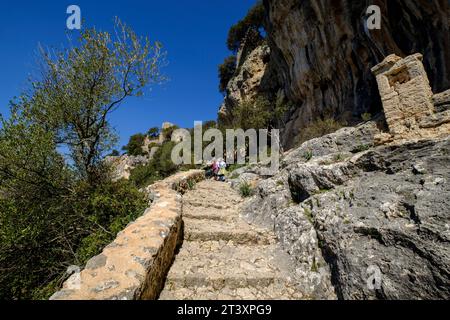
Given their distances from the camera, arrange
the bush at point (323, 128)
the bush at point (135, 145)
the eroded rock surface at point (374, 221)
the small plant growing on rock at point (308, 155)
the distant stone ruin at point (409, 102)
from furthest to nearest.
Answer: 1. the bush at point (135, 145)
2. the bush at point (323, 128)
3. the small plant growing on rock at point (308, 155)
4. the distant stone ruin at point (409, 102)
5. the eroded rock surface at point (374, 221)

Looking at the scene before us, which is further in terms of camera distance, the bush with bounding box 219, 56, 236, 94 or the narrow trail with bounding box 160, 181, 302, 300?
the bush with bounding box 219, 56, 236, 94

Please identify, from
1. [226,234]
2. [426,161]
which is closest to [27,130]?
[226,234]

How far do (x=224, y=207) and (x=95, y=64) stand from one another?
6939 millimetres

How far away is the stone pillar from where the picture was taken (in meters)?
7.16

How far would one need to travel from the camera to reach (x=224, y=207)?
823cm

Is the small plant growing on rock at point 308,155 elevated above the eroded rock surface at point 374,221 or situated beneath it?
elevated above

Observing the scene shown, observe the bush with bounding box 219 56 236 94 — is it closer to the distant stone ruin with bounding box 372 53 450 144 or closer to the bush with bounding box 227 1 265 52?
the bush with bounding box 227 1 265 52

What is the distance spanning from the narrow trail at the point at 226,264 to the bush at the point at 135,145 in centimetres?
5159

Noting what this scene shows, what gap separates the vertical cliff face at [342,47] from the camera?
32.8 feet

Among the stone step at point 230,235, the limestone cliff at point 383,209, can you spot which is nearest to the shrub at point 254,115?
the limestone cliff at point 383,209

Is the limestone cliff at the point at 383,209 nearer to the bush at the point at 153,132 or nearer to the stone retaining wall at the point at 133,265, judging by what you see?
the stone retaining wall at the point at 133,265

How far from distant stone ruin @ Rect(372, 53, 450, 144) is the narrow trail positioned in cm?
562

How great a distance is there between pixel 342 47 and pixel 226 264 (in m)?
16.3

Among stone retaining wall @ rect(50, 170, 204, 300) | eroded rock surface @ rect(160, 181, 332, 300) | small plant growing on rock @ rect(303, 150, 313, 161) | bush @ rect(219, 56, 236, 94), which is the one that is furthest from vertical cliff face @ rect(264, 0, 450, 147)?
bush @ rect(219, 56, 236, 94)
